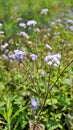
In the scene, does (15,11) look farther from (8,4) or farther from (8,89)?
(8,89)

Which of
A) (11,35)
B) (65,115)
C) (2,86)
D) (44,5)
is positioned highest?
(44,5)

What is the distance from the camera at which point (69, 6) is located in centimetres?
543

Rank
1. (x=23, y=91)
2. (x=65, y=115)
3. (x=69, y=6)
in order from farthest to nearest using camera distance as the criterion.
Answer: (x=69, y=6) < (x=23, y=91) < (x=65, y=115)

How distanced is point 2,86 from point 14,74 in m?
0.26

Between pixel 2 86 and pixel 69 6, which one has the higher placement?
pixel 69 6

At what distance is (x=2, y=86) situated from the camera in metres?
2.67

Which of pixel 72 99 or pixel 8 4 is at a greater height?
pixel 8 4

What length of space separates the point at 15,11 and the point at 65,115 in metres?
3.49

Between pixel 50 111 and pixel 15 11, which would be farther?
pixel 15 11

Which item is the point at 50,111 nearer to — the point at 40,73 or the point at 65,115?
the point at 65,115

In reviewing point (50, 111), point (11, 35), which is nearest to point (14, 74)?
point (50, 111)

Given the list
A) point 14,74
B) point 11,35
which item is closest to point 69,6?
point 11,35

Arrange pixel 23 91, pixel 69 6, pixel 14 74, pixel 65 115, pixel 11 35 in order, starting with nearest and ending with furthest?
pixel 65 115 < pixel 23 91 < pixel 14 74 < pixel 11 35 < pixel 69 6

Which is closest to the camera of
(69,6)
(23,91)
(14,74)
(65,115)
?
(65,115)
